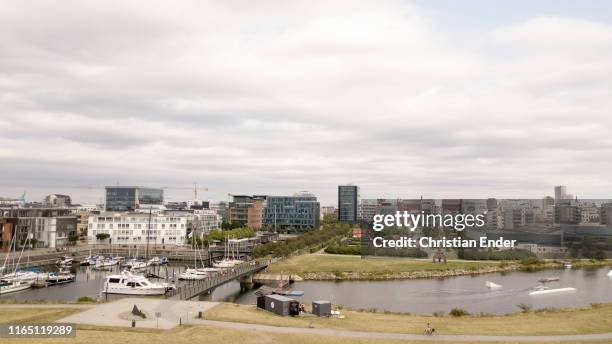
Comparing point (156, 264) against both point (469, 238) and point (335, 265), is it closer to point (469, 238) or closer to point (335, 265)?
point (335, 265)

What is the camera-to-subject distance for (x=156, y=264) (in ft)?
363

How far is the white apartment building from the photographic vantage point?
137m

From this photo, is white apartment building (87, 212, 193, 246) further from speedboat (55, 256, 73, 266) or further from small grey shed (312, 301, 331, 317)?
small grey shed (312, 301, 331, 317)

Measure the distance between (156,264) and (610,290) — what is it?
282ft

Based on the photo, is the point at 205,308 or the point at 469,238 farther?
the point at 469,238

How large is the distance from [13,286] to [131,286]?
20113mm

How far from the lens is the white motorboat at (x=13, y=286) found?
73.3 metres

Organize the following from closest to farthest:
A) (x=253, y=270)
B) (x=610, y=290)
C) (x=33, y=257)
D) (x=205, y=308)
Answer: (x=205, y=308)
(x=610, y=290)
(x=253, y=270)
(x=33, y=257)

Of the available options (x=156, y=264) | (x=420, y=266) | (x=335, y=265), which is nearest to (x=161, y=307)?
(x=335, y=265)

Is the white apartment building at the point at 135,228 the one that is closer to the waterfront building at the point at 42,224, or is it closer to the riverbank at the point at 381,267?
the waterfront building at the point at 42,224

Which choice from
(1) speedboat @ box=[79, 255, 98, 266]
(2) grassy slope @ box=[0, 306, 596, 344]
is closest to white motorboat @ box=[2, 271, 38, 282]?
(1) speedboat @ box=[79, 255, 98, 266]

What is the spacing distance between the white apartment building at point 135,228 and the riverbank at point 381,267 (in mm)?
48077

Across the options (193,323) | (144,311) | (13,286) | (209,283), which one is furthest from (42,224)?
(193,323)

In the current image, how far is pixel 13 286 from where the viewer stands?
75.1 meters
